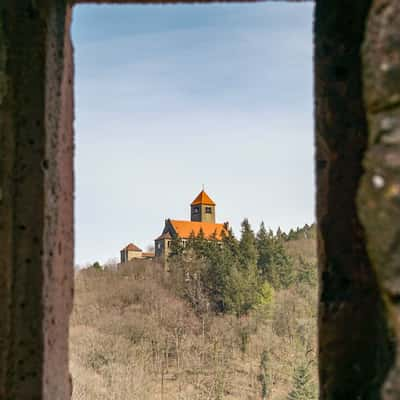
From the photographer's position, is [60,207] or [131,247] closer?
[60,207]

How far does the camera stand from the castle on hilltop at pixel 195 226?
52838 mm

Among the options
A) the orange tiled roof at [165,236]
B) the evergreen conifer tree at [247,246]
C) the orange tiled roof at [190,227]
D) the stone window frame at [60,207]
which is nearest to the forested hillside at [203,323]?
the evergreen conifer tree at [247,246]

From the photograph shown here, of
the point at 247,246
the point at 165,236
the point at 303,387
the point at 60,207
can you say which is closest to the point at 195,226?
the point at 165,236

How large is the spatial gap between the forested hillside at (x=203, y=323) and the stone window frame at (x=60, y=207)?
88.0 feet

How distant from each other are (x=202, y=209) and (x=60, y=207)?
188 ft

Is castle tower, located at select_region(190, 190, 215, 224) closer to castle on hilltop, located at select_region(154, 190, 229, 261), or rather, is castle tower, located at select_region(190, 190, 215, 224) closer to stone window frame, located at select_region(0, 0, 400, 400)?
castle on hilltop, located at select_region(154, 190, 229, 261)

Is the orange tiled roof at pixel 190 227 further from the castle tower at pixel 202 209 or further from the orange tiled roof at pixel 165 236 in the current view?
the castle tower at pixel 202 209

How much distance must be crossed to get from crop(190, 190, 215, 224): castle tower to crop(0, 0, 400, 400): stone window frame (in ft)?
187

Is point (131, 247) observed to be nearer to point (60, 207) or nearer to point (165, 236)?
point (165, 236)

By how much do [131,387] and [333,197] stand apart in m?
30.7

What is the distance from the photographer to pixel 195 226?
180ft

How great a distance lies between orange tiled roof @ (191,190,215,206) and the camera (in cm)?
6053

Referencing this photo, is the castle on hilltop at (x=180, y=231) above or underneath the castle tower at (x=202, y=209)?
underneath

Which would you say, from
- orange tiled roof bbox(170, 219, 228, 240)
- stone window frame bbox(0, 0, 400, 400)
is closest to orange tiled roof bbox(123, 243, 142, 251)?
orange tiled roof bbox(170, 219, 228, 240)
